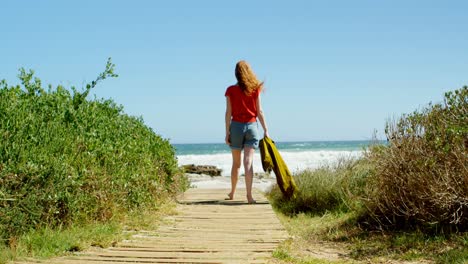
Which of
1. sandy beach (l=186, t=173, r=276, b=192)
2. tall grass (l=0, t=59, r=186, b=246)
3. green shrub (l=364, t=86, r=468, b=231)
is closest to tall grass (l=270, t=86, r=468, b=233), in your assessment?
green shrub (l=364, t=86, r=468, b=231)

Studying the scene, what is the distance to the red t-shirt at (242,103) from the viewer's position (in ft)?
33.0

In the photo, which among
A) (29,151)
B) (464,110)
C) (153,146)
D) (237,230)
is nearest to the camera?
(29,151)

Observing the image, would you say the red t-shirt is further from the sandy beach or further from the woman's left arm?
the sandy beach

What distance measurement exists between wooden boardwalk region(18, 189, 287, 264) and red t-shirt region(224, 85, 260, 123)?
1530 mm

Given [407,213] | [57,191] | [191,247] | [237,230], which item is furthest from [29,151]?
[407,213]

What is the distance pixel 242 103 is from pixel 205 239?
11.7 ft

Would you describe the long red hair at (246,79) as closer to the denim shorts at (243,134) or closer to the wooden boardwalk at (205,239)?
the denim shorts at (243,134)

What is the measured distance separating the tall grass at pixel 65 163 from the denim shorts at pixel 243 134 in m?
1.47

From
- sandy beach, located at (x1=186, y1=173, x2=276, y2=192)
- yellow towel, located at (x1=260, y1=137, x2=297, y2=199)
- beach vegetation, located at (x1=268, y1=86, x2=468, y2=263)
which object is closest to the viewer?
beach vegetation, located at (x1=268, y1=86, x2=468, y2=263)

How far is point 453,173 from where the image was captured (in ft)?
21.8

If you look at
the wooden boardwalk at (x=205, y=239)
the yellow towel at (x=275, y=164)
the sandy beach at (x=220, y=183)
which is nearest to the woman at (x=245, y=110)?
the yellow towel at (x=275, y=164)

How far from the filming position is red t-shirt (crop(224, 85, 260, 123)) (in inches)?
396

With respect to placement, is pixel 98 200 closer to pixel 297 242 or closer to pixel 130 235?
pixel 130 235

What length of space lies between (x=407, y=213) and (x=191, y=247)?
2.70 m
